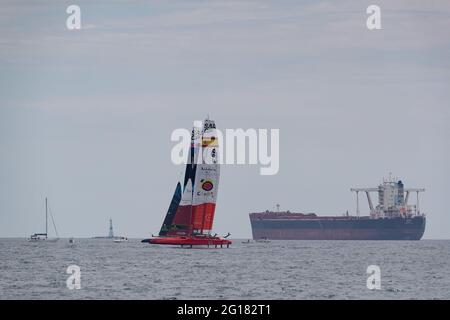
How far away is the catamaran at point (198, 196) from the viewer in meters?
126

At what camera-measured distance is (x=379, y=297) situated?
5816cm

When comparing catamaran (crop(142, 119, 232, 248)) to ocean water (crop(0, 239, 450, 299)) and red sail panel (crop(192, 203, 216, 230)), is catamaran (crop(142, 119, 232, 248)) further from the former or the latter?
ocean water (crop(0, 239, 450, 299))

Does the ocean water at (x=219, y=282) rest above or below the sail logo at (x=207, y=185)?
below

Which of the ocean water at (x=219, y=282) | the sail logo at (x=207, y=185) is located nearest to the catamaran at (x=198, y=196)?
the sail logo at (x=207, y=185)

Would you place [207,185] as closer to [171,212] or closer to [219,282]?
[171,212]

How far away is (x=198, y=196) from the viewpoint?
13162 centimetres

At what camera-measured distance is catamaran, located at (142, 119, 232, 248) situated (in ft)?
414

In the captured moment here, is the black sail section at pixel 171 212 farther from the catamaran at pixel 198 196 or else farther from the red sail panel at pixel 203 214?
the red sail panel at pixel 203 214

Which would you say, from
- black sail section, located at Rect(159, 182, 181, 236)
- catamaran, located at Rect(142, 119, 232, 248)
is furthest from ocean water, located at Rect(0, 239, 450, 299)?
black sail section, located at Rect(159, 182, 181, 236)

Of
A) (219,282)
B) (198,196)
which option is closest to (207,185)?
(198,196)

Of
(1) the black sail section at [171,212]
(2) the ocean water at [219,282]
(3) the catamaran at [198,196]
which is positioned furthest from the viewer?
(1) the black sail section at [171,212]
